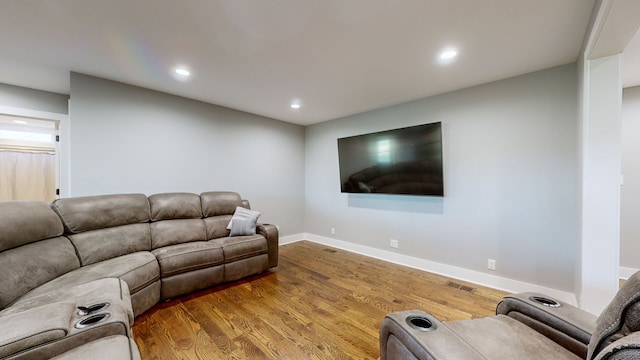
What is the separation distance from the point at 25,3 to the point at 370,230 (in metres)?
4.33

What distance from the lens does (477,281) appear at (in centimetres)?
292

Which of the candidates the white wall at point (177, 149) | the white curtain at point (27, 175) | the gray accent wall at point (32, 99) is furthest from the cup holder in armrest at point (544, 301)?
the white curtain at point (27, 175)

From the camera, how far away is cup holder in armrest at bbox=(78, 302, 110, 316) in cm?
128

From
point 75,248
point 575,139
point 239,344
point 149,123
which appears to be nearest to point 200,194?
point 149,123

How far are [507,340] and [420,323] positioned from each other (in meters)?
0.41

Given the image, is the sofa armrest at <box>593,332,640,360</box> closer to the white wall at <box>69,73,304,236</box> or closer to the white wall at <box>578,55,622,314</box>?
the white wall at <box>578,55,622,314</box>

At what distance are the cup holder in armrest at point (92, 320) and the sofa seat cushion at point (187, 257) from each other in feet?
4.30

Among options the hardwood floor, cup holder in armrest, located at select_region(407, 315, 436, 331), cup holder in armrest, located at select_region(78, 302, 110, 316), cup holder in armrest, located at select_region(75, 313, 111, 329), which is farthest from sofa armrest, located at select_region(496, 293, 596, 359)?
cup holder in armrest, located at select_region(78, 302, 110, 316)

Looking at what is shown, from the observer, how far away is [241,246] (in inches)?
117

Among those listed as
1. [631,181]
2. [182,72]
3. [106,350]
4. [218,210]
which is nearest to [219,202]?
[218,210]

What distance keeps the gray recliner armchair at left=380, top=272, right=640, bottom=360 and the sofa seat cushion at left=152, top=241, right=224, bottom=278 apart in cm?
226

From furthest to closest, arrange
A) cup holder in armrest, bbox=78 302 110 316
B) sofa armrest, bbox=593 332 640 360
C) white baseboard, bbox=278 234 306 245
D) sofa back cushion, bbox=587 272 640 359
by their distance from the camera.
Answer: white baseboard, bbox=278 234 306 245
cup holder in armrest, bbox=78 302 110 316
sofa back cushion, bbox=587 272 640 359
sofa armrest, bbox=593 332 640 360

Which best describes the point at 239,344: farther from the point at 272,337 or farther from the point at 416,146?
the point at 416,146

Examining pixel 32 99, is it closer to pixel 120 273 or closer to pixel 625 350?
pixel 120 273
